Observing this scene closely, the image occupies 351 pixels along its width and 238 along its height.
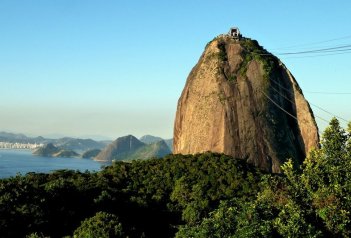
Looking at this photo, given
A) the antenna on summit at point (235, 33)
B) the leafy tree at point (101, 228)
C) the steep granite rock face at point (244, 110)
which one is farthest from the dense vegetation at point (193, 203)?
the antenna on summit at point (235, 33)

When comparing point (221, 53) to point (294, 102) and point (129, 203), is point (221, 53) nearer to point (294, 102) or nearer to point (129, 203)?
point (294, 102)

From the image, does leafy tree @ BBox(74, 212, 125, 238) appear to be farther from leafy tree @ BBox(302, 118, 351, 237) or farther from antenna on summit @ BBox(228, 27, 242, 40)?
antenna on summit @ BBox(228, 27, 242, 40)

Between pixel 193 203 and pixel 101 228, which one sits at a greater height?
pixel 193 203

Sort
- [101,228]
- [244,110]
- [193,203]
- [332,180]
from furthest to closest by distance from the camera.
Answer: [244,110] < [193,203] < [332,180] < [101,228]

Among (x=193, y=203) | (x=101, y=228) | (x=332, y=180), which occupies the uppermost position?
(x=332, y=180)

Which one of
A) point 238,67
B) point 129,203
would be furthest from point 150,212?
point 238,67

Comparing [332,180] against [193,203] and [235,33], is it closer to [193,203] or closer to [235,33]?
[193,203]

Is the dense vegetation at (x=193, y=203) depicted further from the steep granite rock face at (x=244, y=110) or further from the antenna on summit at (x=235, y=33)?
the antenna on summit at (x=235, y=33)

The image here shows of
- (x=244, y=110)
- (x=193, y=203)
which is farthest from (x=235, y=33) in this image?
(x=193, y=203)
